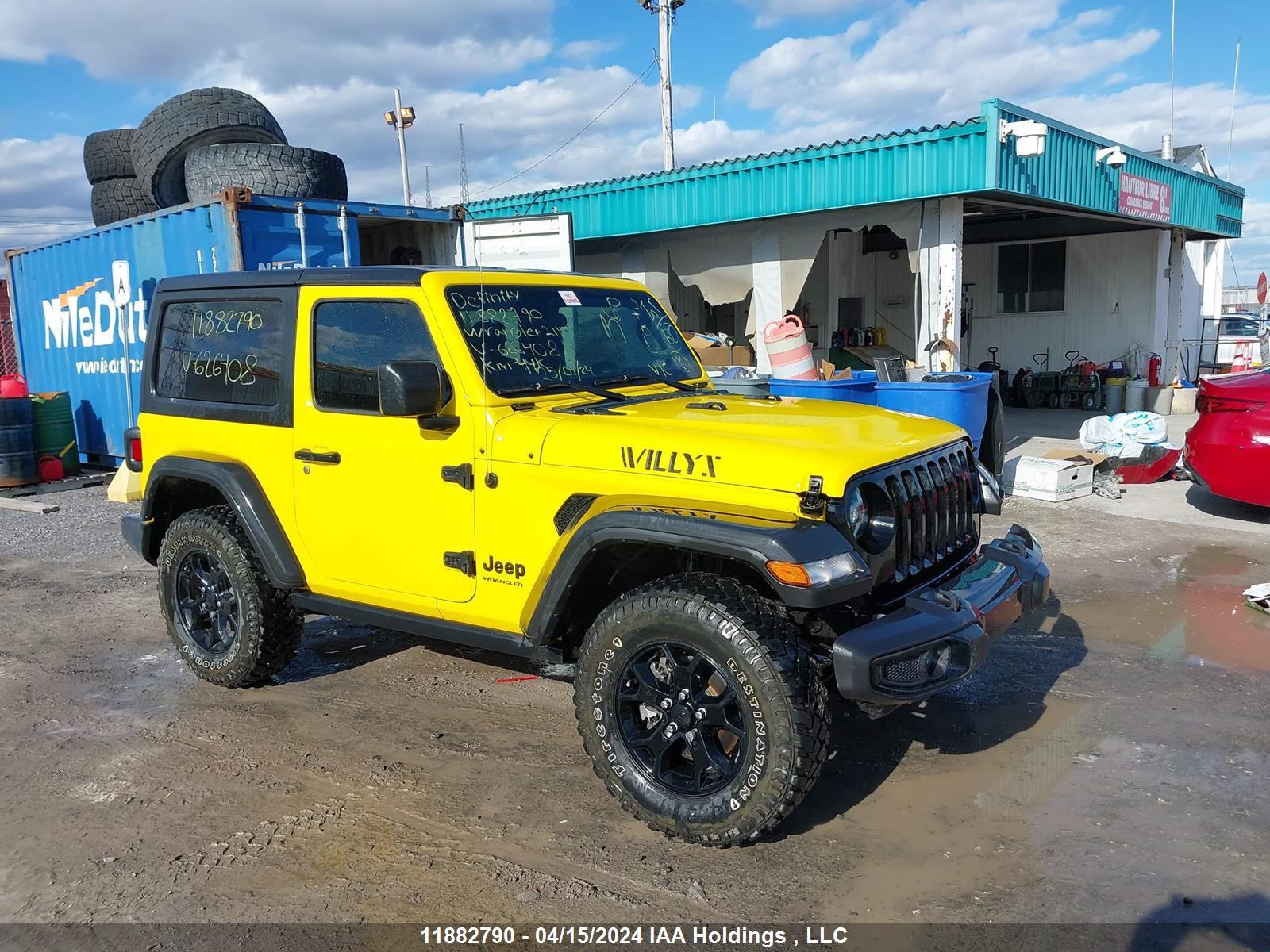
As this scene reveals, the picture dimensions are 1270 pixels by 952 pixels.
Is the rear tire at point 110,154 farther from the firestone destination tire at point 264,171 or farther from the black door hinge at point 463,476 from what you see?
the black door hinge at point 463,476

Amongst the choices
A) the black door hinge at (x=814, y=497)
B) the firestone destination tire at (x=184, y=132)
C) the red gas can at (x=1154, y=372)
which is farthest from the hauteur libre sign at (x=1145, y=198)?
the black door hinge at (x=814, y=497)

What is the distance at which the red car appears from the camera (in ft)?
25.1

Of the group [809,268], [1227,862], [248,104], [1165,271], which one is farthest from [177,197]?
[1165,271]

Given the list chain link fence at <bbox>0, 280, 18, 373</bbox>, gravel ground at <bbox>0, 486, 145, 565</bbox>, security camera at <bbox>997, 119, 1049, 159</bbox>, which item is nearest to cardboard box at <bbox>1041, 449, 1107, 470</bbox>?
security camera at <bbox>997, 119, 1049, 159</bbox>

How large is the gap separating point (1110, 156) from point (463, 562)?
1364 centimetres

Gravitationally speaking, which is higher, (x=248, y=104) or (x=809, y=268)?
(x=248, y=104)

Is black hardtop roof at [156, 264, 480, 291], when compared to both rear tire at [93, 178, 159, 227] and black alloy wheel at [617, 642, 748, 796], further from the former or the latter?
rear tire at [93, 178, 159, 227]

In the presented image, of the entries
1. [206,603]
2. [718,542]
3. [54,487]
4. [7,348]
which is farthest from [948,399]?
[7,348]

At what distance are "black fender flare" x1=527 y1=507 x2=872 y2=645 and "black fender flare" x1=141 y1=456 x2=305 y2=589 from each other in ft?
5.04

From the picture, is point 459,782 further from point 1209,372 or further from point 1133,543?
point 1209,372

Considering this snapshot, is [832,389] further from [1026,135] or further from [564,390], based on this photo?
[1026,135]

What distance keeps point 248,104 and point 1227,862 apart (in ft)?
37.6

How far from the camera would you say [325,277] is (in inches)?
171

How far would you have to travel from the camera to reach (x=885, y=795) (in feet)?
12.3
